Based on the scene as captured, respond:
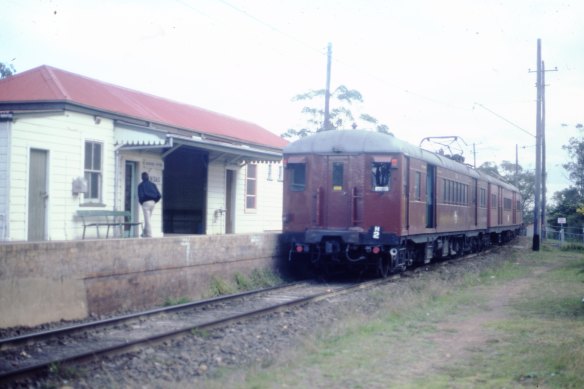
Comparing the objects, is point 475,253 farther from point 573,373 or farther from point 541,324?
point 573,373

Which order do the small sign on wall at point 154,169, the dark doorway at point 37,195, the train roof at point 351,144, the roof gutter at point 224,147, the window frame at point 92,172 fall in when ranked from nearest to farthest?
the dark doorway at point 37,195
the train roof at point 351,144
the window frame at point 92,172
the roof gutter at point 224,147
the small sign on wall at point 154,169

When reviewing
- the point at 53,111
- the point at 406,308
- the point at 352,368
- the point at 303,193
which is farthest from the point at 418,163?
the point at 352,368

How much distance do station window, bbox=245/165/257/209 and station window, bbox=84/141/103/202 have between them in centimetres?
683

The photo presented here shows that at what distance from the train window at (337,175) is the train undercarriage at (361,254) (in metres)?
1.18

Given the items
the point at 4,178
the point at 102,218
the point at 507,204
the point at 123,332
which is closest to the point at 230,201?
the point at 102,218

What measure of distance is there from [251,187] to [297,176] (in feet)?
22.5

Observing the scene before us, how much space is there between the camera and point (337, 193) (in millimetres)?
15406

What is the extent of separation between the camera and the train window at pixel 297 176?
15758 mm

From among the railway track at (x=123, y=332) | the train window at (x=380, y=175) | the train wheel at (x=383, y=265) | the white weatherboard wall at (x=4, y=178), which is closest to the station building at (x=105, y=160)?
the white weatherboard wall at (x=4, y=178)

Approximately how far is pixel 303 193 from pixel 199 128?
18.4 ft

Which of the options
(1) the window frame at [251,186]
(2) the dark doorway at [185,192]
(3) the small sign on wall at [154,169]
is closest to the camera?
(3) the small sign on wall at [154,169]

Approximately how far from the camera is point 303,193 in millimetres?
15664

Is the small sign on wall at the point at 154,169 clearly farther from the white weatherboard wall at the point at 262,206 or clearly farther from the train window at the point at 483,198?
the train window at the point at 483,198

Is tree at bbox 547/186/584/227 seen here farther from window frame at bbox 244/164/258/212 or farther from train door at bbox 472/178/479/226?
window frame at bbox 244/164/258/212
